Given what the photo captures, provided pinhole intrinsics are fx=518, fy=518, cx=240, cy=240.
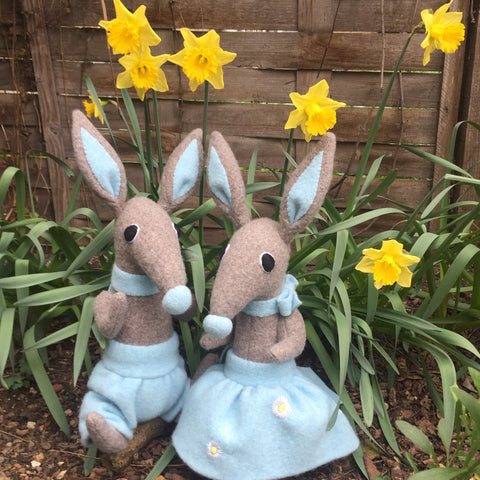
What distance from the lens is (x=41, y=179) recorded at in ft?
9.28

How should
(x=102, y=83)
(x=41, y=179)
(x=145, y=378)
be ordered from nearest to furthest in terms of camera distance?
(x=145, y=378) → (x=102, y=83) → (x=41, y=179)

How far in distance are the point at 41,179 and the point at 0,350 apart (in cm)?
161

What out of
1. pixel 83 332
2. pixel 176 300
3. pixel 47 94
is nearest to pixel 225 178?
pixel 176 300

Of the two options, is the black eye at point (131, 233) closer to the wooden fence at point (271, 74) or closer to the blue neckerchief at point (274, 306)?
the blue neckerchief at point (274, 306)

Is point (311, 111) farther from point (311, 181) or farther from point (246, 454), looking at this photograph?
point (246, 454)

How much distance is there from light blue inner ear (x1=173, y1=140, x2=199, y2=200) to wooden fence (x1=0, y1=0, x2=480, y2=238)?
118 cm

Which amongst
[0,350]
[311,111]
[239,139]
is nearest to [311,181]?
[311,111]

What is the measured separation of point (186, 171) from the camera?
1360 millimetres

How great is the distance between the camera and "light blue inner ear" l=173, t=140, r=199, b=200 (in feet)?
4.44

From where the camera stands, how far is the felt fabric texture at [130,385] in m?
1.31

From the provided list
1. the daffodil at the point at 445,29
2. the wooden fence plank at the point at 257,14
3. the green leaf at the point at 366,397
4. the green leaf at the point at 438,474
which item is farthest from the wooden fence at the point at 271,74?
the green leaf at the point at 438,474

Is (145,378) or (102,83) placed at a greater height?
(102,83)

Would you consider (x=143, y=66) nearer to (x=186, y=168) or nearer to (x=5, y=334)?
(x=186, y=168)

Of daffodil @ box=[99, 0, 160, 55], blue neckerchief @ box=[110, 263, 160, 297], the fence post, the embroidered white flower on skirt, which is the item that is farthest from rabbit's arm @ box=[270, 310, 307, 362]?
the fence post
